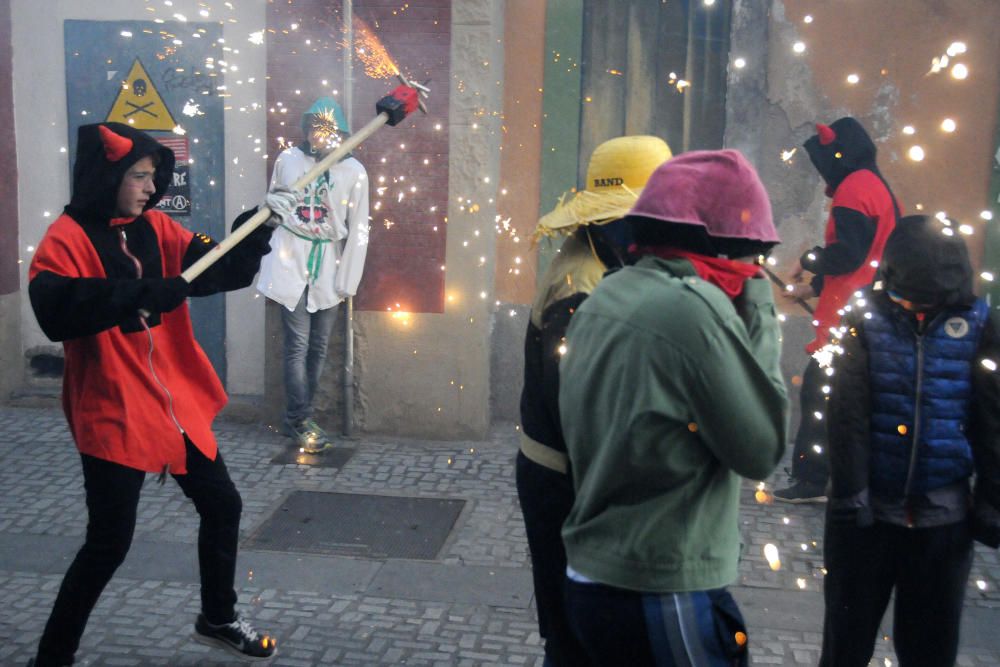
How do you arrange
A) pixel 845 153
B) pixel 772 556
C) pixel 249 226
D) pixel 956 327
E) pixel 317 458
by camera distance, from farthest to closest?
pixel 317 458 < pixel 845 153 < pixel 772 556 < pixel 249 226 < pixel 956 327

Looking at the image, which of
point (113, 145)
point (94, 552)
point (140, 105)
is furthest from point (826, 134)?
point (140, 105)

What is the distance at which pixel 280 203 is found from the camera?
154 inches

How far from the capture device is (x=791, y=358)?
7.04 metres

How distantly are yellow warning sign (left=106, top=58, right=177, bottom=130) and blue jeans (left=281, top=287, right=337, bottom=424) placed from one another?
→ 1897mm

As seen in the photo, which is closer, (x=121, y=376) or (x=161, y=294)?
(x=161, y=294)

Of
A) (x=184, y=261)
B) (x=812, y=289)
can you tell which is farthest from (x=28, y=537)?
(x=812, y=289)

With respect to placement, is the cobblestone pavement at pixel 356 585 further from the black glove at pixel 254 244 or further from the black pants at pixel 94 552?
the black glove at pixel 254 244

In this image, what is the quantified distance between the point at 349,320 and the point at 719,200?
16.8ft

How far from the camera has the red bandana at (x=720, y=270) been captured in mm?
2119

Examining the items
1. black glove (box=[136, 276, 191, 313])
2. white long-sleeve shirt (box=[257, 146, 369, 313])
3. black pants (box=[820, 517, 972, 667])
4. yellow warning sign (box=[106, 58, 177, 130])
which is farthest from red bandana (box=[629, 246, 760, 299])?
yellow warning sign (box=[106, 58, 177, 130])

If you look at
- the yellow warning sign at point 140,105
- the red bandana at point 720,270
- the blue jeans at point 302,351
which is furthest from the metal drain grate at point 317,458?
the red bandana at point 720,270

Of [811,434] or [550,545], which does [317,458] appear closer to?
[811,434]

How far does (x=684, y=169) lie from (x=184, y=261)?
2.51m

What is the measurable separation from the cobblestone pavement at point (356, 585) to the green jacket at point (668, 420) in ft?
6.45
